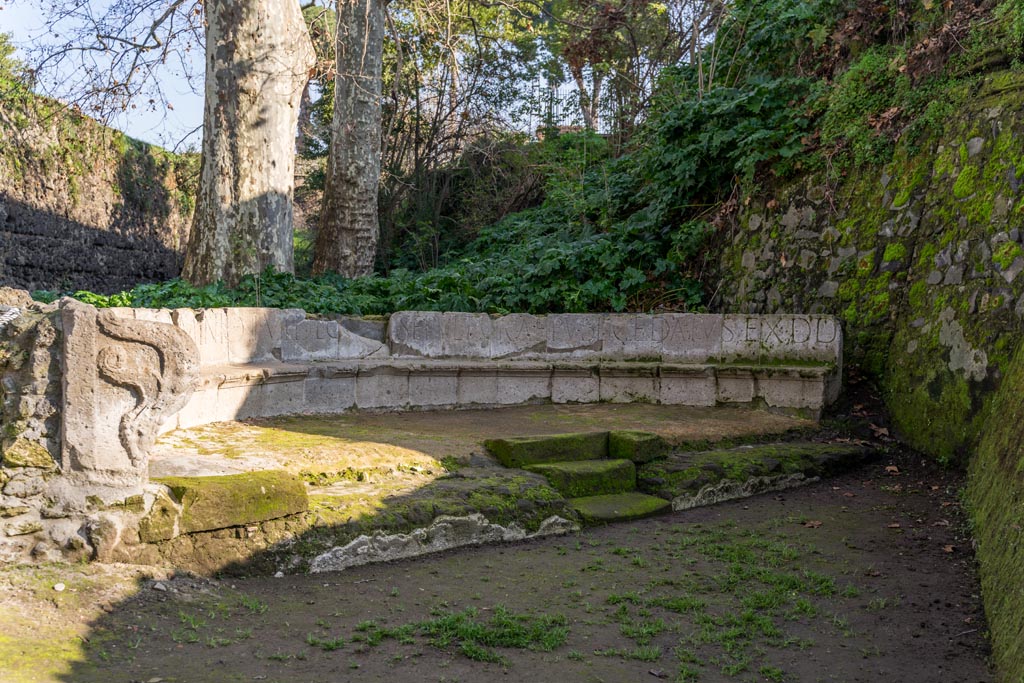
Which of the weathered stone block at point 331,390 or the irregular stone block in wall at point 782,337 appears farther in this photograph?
the irregular stone block in wall at point 782,337

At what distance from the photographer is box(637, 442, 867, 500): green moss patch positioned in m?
5.17

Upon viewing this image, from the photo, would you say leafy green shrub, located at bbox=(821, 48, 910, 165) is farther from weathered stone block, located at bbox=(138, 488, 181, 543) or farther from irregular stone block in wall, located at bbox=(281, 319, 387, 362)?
weathered stone block, located at bbox=(138, 488, 181, 543)

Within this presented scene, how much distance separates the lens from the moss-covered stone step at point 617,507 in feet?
15.4

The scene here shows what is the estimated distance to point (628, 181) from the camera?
1012cm

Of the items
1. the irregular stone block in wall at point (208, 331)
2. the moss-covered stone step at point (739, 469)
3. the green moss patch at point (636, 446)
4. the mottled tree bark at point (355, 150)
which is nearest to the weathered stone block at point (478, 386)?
the green moss patch at point (636, 446)

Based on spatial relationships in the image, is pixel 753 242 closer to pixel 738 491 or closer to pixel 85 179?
pixel 738 491

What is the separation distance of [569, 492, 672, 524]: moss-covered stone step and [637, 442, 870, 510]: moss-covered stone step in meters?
0.14

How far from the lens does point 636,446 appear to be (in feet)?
17.3

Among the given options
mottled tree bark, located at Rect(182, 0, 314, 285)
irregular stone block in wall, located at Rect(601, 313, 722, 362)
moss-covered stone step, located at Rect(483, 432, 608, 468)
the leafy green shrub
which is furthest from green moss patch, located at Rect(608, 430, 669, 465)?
mottled tree bark, located at Rect(182, 0, 314, 285)

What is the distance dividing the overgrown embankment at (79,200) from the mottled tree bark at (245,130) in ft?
9.22

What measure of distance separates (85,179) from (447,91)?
612 centimetres

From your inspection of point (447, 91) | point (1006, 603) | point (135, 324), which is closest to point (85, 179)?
point (447, 91)

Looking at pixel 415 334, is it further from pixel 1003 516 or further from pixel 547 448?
pixel 1003 516

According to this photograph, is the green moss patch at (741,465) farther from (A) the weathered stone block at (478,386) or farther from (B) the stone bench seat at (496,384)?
(A) the weathered stone block at (478,386)
